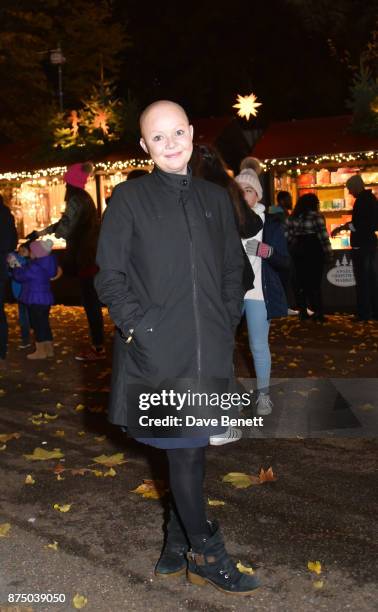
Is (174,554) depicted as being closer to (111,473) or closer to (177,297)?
(177,297)

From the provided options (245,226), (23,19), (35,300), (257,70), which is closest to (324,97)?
(257,70)

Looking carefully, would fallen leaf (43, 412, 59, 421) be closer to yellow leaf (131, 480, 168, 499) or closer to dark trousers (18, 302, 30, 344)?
yellow leaf (131, 480, 168, 499)

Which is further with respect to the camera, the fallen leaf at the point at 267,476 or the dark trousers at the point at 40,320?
the dark trousers at the point at 40,320

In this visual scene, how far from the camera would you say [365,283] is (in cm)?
1329

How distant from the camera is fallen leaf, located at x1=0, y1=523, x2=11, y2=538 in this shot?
4.59 metres

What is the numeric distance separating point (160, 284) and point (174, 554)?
1332mm

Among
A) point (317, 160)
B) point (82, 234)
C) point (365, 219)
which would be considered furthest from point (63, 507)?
point (317, 160)

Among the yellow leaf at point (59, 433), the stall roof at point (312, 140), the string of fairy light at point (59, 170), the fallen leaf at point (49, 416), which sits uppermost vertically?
the stall roof at point (312, 140)

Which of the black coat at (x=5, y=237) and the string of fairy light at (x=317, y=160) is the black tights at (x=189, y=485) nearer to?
the black coat at (x=5, y=237)

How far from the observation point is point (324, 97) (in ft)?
114

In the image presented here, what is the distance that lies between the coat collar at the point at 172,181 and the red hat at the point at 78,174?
594 centimetres

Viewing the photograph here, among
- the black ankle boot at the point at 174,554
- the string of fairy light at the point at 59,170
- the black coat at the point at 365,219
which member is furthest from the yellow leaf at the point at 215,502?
the string of fairy light at the point at 59,170

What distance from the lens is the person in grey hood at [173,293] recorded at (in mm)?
3527

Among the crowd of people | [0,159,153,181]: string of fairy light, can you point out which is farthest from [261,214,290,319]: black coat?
[0,159,153,181]: string of fairy light
